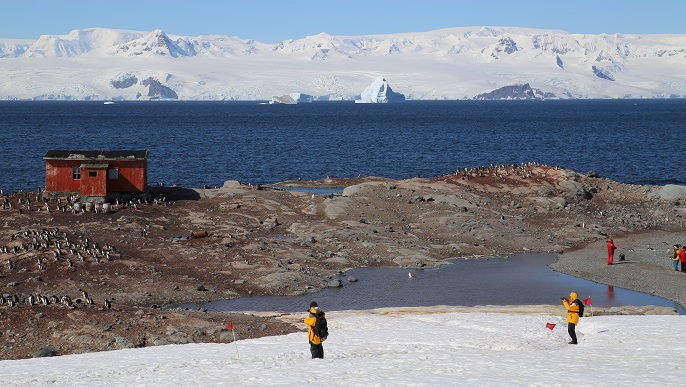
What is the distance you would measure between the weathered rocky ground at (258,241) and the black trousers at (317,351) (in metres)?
5.82

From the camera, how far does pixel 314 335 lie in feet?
91.8

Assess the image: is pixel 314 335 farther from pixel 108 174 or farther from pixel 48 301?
pixel 108 174

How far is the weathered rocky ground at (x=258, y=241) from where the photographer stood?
114ft

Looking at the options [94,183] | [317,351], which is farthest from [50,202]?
[317,351]

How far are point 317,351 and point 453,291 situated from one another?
650 inches

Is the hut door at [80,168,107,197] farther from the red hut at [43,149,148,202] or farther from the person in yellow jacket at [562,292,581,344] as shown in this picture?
the person in yellow jacket at [562,292,581,344]

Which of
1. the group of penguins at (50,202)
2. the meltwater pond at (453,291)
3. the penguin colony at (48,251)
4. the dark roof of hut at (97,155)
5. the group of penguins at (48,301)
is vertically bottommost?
the meltwater pond at (453,291)

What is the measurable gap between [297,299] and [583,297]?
1360 cm

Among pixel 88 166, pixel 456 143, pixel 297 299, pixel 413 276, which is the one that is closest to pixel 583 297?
pixel 413 276

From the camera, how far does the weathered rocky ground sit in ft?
114

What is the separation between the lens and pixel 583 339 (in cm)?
3238

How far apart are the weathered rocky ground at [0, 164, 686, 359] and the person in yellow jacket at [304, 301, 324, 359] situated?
232 inches

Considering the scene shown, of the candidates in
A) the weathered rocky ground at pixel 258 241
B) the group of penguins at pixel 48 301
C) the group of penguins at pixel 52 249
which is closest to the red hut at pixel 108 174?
the weathered rocky ground at pixel 258 241

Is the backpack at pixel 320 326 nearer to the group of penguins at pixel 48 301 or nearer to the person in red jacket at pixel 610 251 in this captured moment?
the group of penguins at pixel 48 301
